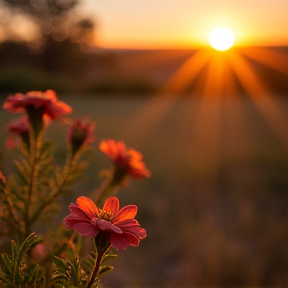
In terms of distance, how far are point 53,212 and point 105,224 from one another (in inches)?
13.4

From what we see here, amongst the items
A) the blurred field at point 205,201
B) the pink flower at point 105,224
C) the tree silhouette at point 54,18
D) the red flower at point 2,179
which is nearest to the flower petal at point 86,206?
the pink flower at point 105,224

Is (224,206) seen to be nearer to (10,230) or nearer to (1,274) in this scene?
(10,230)

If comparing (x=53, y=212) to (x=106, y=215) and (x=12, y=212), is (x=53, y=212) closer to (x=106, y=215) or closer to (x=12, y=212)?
(x=12, y=212)

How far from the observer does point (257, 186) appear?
2.77m

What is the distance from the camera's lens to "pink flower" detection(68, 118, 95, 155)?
78 centimetres

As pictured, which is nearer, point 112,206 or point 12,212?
point 112,206

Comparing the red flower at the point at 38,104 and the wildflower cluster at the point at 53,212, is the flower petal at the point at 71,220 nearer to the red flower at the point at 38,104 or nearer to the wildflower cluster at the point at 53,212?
the wildflower cluster at the point at 53,212

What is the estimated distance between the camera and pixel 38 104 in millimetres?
679

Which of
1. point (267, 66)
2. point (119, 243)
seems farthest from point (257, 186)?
point (267, 66)

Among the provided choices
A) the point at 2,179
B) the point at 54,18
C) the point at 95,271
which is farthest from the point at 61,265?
the point at 54,18

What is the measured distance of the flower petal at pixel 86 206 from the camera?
46 centimetres

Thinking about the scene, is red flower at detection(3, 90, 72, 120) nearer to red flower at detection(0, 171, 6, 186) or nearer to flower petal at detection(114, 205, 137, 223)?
red flower at detection(0, 171, 6, 186)

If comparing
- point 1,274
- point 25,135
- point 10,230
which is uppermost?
point 25,135

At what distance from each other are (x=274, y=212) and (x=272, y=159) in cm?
98
